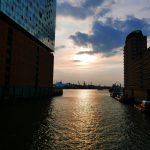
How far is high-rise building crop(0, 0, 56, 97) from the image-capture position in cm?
9450

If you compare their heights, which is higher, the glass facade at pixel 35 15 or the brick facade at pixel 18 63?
the glass facade at pixel 35 15

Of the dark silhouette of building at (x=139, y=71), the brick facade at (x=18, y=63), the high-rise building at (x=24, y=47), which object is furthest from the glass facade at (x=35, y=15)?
the dark silhouette of building at (x=139, y=71)

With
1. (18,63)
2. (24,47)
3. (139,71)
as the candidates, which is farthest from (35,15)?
(139,71)

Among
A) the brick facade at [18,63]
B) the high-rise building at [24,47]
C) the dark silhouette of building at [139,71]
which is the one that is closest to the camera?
the brick facade at [18,63]

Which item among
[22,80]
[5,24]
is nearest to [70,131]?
[5,24]

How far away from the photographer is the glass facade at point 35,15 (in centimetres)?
9931

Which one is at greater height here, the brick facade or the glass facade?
the glass facade

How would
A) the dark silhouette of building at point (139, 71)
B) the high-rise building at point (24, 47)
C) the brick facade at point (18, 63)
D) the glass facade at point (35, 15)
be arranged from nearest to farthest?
the brick facade at point (18, 63) → the high-rise building at point (24, 47) → the glass facade at point (35, 15) → the dark silhouette of building at point (139, 71)

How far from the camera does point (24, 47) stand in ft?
366

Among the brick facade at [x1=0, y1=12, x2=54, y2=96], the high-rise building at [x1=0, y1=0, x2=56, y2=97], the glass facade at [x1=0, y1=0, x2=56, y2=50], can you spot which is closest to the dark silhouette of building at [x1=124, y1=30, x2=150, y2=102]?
the high-rise building at [x1=0, y1=0, x2=56, y2=97]

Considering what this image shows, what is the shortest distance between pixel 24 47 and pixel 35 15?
2573 centimetres

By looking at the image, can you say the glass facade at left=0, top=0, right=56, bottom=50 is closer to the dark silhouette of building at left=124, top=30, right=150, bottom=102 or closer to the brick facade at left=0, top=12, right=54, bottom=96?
the brick facade at left=0, top=12, right=54, bottom=96

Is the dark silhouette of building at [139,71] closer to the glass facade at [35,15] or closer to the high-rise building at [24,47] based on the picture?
the high-rise building at [24,47]

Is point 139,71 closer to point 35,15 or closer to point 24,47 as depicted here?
point 35,15
